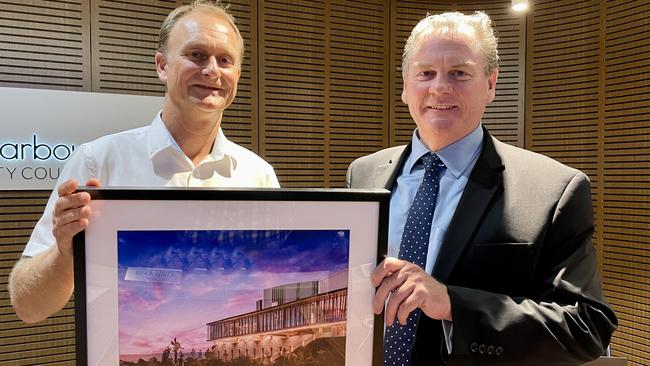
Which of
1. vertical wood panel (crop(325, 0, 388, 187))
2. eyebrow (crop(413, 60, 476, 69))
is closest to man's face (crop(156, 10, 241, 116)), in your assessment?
eyebrow (crop(413, 60, 476, 69))

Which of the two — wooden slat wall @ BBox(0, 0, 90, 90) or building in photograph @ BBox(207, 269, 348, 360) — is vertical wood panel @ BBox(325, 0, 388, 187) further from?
building in photograph @ BBox(207, 269, 348, 360)

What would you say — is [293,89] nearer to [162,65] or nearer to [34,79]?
[34,79]

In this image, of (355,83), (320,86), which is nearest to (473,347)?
(320,86)

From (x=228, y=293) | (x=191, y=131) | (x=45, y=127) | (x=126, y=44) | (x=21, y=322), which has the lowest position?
(x=21, y=322)

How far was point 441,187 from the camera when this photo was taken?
1.51 m

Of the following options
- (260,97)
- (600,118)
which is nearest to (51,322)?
(260,97)

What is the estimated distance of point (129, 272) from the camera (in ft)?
3.55

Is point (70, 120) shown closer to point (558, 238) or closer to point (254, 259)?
point (254, 259)

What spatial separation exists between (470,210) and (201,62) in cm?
100

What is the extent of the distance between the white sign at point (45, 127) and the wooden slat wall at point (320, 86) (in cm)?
159

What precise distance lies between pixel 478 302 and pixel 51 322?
4.21 m

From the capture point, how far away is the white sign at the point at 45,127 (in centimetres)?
401

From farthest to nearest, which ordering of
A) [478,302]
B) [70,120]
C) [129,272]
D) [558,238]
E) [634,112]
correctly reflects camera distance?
1. [634,112]
2. [70,120]
3. [558,238]
4. [478,302]
5. [129,272]

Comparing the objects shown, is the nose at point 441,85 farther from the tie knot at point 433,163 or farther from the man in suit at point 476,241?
the tie knot at point 433,163
